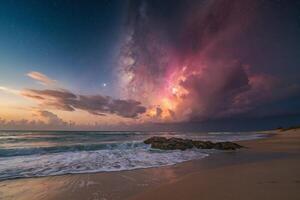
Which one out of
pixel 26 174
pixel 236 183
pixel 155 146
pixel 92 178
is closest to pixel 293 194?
pixel 236 183

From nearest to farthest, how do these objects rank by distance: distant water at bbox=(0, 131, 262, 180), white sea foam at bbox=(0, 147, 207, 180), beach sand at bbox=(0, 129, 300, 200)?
beach sand at bbox=(0, 129, 300, 200), white sea foam at bbox=(0, 147, 207, 180), distant water at bbox=(0, 131, 262, 180)

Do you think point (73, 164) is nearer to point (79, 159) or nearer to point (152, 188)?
point (79, 159)

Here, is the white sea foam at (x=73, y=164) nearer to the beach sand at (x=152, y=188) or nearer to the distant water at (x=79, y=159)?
the distant water at (x=79, y=159)

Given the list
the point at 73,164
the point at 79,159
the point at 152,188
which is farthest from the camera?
the point at 79,159

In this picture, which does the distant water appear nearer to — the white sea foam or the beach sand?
the white sea foam

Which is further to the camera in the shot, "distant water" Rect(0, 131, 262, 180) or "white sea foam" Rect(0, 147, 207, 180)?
"distant water" Rect(0, 131, 262, 180)

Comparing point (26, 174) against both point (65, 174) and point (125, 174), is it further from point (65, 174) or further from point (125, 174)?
point (125, 174)

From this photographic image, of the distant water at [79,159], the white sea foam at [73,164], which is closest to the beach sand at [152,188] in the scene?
the white sea foam at [73,164]

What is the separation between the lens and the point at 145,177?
7629 mm

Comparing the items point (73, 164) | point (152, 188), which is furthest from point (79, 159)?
point (152, 188)

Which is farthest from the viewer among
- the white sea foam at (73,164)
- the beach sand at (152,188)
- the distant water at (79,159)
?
the distant water at (79,159)

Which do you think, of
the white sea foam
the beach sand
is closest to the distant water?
the white sea foam

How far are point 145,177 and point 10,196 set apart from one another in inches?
177

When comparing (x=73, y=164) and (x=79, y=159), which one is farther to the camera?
(x=79, y=159)
